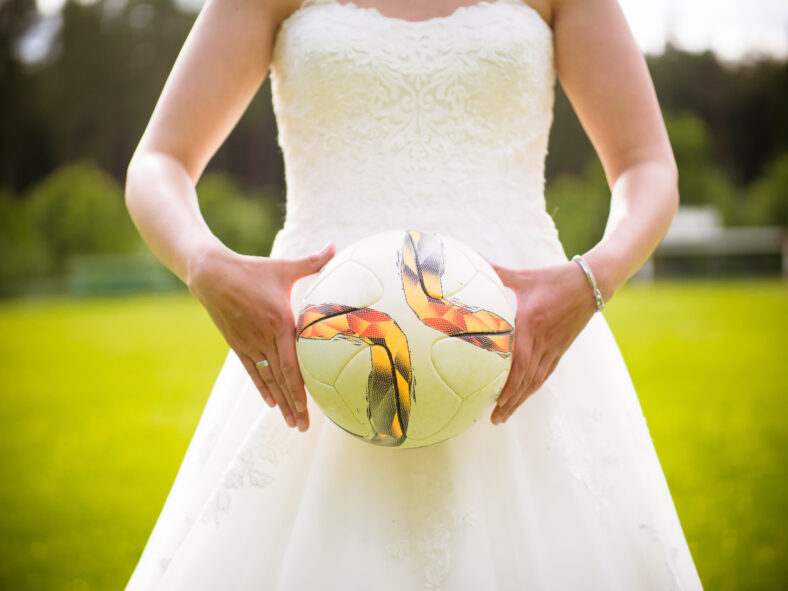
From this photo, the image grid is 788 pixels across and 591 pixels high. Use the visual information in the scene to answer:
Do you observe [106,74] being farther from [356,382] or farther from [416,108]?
[356,382]

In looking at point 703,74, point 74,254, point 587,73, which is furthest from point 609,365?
point 703,74

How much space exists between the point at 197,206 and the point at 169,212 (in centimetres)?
9

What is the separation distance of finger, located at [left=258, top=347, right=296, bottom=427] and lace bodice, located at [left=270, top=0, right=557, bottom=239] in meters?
0.43

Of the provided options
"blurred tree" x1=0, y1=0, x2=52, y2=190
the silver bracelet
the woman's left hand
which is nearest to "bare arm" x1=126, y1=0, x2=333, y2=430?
the woman's left hand

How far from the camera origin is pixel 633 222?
1.40 meters

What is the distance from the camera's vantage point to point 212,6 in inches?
60.1

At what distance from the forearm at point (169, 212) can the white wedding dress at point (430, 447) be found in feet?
0.92

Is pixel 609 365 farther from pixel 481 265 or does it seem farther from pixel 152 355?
pixel 152 355

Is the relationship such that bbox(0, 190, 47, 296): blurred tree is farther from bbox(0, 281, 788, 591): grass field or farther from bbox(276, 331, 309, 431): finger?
bbox(276, 331, 309, 431): finger

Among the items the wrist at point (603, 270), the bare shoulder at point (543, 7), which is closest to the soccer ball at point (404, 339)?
the wrist at point (603, 270)

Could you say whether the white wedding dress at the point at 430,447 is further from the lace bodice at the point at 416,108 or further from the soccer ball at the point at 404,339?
the soccer ball at the point at 404,339

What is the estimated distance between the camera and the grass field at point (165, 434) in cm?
395

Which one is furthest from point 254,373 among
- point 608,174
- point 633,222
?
point 608,174

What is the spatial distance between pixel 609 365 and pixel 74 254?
33646mm
